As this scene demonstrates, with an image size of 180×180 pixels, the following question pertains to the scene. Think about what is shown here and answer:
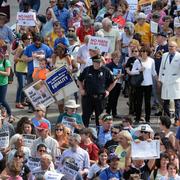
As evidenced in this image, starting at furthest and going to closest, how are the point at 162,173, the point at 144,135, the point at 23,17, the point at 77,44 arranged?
1. the point at 23,17
2. the point at 77,44
3. the point at 144,135
4. the point at 162,173

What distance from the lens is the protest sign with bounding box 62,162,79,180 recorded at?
17.9m

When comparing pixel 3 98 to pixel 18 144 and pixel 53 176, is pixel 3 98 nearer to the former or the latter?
pixel 18 144

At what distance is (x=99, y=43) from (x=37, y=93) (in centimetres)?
197

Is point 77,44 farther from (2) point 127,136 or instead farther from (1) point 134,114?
(2) point 127,136

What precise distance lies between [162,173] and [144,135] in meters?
1.30

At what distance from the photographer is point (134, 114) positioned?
23.0 meters

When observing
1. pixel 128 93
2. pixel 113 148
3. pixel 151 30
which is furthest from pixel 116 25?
pixel 113 148

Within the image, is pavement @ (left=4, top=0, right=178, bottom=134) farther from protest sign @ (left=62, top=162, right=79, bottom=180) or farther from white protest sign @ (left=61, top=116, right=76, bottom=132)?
protest sign @ (left=62, top=162, right=79, bottom=180)

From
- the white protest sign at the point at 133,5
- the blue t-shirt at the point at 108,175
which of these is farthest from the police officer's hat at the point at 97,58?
the white protest sign at the point at 133,5

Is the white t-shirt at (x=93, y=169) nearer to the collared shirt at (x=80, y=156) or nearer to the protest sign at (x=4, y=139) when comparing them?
the collared shirt at (x=80, y=156)

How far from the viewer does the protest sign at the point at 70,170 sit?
1789 centimetres

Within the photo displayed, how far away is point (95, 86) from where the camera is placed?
21609mm

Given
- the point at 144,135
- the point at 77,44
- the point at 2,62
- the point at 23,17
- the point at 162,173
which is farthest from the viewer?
the point at 23,17

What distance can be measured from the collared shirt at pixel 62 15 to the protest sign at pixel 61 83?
5725 millimetres
